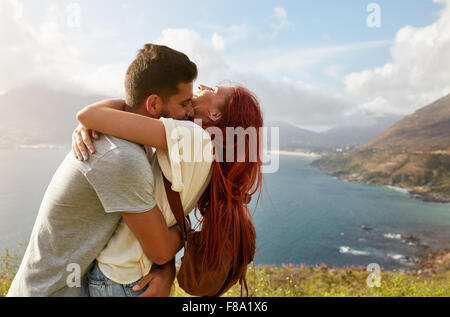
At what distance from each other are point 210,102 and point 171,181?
682mm

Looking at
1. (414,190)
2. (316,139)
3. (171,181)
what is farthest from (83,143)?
(316,139)

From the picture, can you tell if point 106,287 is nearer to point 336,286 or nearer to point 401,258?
point 336,286

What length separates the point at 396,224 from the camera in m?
58.5

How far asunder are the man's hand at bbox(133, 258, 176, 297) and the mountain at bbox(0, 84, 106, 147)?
3445 inches

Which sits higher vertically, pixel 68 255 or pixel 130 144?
pixel 130 144

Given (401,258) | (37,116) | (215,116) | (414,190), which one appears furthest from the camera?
(37,116)

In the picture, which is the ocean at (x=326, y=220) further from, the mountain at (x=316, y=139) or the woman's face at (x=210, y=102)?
the mountain at (x=316, y=139)

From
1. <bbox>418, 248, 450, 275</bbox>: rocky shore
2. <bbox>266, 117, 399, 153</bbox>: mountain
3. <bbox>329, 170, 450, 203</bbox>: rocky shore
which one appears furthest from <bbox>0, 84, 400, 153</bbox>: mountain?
<bbox>266, 117, 399, 153</bbox>: mountain

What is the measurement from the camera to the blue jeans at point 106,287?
61.5 inches

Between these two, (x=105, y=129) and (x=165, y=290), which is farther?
(x=165, y=290)

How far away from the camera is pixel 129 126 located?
5.04 feet
